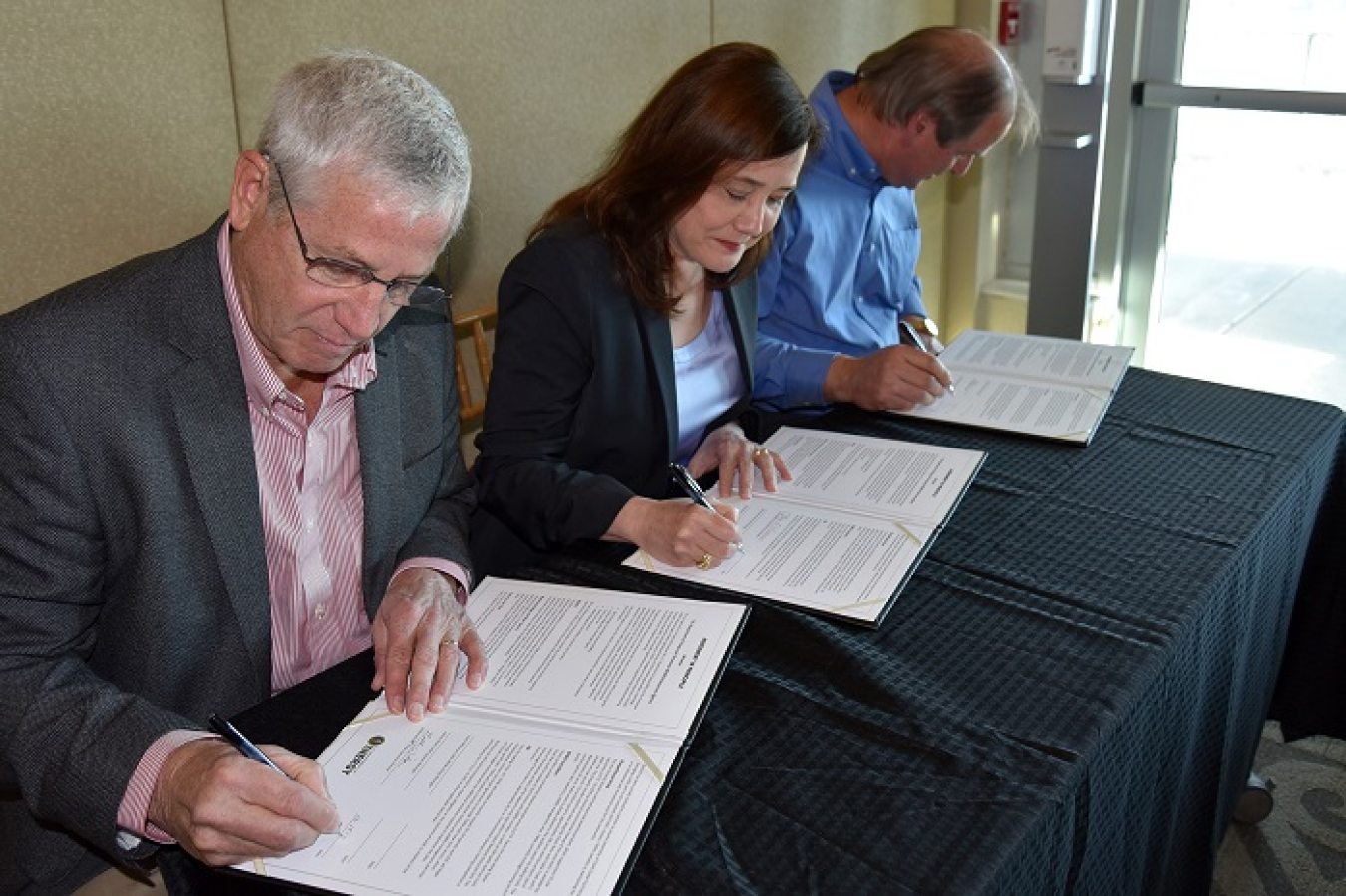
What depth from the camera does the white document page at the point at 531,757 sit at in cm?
95

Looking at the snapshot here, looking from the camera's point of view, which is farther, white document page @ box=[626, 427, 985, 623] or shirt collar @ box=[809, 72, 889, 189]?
shirt collar @ box=[809, 72, 889, 189]

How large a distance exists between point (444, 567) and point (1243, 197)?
3.21m

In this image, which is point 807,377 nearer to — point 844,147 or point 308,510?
point 844,147

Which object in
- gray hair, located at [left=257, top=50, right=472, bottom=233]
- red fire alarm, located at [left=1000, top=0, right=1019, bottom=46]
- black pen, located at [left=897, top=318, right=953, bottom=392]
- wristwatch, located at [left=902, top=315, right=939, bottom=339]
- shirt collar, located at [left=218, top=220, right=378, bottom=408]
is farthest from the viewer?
red fire alarm, located at [left=1000, top=0, right=1019, bottom=46]

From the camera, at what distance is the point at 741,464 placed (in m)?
1.66

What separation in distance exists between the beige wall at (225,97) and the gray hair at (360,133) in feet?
2.35

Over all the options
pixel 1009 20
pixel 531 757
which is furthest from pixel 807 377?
pixel 1009 20

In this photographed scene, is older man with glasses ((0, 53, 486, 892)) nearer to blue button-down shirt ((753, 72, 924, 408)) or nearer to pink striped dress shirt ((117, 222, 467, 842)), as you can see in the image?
pink striped dress shirt ((117, 222, 467, 842))

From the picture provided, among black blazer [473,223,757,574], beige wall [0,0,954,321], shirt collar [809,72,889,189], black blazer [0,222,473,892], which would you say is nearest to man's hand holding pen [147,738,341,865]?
black blazer [0,222,473,892]

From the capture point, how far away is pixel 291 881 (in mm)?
950

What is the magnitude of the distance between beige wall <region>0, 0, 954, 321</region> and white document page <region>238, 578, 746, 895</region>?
3.28 ft

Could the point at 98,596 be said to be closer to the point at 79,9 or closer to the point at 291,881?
the point at 291,881

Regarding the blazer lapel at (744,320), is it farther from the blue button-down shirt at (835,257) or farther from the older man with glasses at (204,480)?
the older man with glasses at (204,480)

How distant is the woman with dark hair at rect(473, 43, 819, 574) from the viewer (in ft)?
5.62
